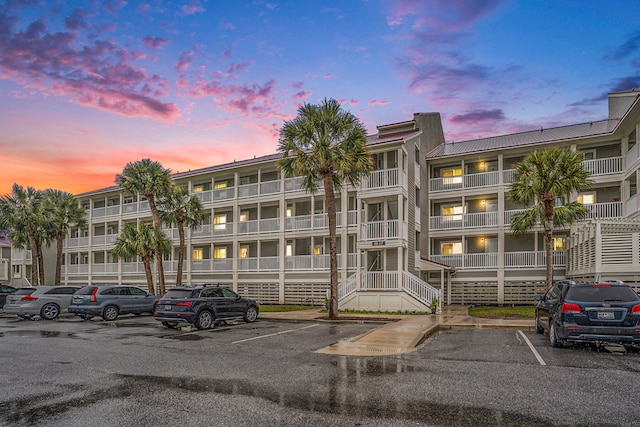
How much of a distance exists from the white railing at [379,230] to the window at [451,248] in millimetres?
8236

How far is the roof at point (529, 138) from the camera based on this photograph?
92.2 feet

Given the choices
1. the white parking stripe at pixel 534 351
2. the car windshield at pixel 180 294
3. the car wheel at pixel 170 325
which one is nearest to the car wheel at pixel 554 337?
the white parking stripe at pixel 534 351

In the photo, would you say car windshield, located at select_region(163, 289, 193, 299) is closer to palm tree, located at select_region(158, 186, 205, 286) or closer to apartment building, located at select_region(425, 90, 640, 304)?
palm tree, located at select_region(158, 186, 205, 286)

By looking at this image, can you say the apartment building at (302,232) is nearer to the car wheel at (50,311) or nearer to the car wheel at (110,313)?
the car wheel at (110,313)

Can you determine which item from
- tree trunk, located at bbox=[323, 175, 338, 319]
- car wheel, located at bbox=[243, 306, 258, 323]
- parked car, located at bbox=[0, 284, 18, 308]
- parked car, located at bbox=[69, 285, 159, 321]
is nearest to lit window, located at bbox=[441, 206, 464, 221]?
tree trunk, located at bbox=[323, 175, 338, 319]

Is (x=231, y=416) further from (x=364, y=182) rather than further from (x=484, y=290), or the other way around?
(x=484, y=290)

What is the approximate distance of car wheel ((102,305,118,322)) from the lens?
20.9 metres

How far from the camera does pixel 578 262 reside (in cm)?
2333

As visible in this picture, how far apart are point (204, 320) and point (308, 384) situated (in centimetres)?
999

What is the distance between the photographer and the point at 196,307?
16.8m

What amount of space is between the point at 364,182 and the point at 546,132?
1394 centimetres

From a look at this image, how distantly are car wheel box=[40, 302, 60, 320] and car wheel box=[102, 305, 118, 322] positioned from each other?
12.3 feet

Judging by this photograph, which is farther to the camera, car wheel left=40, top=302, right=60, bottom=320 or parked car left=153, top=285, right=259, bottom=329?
car wheel left=40, top=302, right=60, bottom=320

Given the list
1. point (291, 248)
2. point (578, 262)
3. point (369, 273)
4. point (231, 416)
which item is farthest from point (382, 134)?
point (231, 416)
